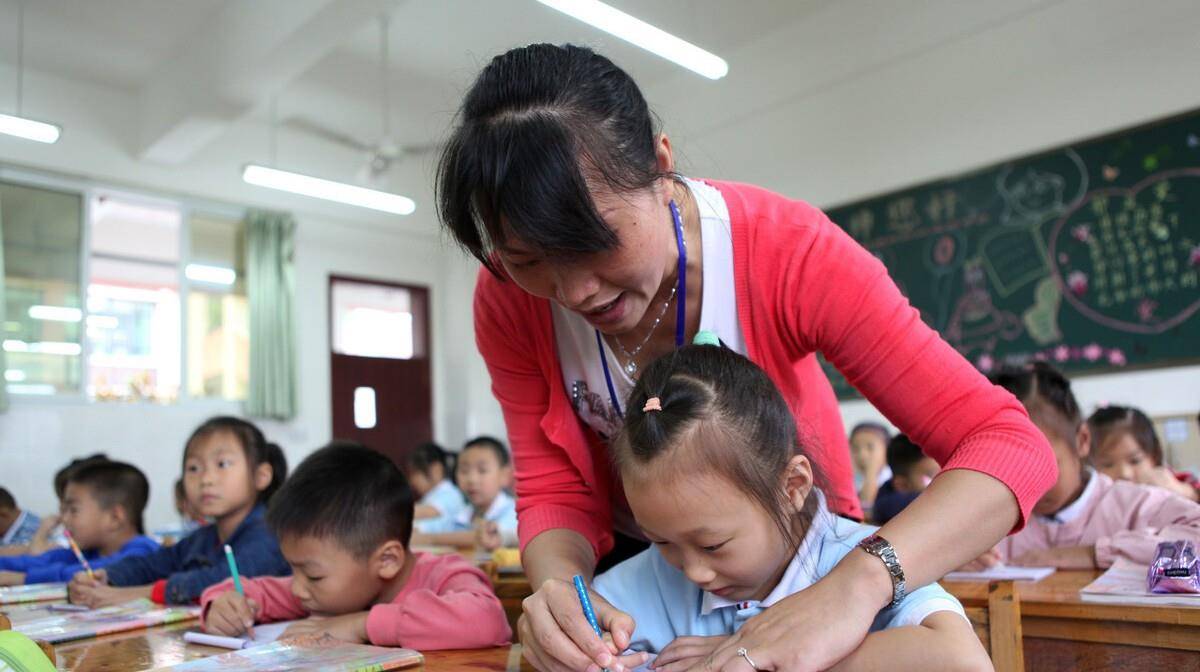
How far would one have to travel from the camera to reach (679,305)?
110 centimetres

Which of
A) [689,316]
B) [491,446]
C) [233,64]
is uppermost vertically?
[233,64]

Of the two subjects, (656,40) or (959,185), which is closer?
(656,40)

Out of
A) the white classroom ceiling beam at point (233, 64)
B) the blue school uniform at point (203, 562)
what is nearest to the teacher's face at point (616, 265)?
the blue school uniform at point (203, 562)

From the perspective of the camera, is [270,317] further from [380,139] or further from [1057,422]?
[1057,422]

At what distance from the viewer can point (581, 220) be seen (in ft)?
2.77

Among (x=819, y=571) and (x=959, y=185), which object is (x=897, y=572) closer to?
(x=819, y=571)

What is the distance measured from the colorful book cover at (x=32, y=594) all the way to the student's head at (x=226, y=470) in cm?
34

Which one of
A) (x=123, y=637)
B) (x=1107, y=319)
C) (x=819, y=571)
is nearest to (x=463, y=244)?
(x=819, y=571)

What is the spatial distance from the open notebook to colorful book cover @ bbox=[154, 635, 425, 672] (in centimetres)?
88

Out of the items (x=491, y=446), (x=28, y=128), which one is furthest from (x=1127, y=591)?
(x=28, y=128)

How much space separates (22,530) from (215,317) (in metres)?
2.80

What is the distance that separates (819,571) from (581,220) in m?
0.45

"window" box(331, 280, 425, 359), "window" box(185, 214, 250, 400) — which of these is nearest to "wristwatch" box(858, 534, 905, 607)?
"window" box(185, 214, 250, 400)

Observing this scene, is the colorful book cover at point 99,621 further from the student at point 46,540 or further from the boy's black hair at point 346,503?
the student at point 46,540
